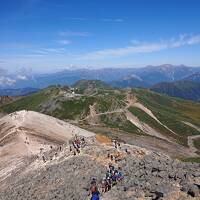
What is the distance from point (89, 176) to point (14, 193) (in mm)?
13952

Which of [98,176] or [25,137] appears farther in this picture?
[25,137]

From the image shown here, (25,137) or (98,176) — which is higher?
(98,176)

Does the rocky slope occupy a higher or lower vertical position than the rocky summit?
lower

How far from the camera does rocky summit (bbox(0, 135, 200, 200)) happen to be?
39.8 meters

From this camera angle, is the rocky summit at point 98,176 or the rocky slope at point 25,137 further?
the rocky slope at point 25,137

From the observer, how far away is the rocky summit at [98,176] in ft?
130

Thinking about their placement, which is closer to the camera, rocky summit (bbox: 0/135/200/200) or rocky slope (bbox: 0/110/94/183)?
rocky summit (bbox: 0/135/200/200)

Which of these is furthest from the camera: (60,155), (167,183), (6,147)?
(6,147)

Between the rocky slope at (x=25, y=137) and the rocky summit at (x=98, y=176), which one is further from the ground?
the rocky summit at (x=98, y=176)

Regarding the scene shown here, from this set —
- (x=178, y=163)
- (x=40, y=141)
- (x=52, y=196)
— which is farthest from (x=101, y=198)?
(x=40, y=141)

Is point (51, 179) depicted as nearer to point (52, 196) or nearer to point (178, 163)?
point (52, 196)

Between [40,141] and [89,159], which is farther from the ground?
[89,159]

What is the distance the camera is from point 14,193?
5731 cm

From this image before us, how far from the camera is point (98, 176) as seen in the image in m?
50.2
